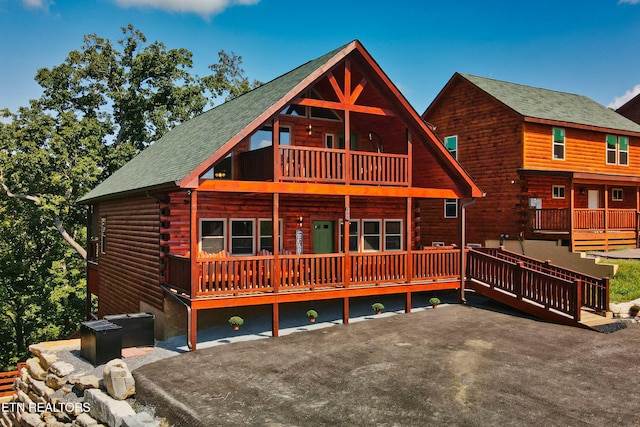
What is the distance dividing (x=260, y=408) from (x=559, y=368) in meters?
6.60

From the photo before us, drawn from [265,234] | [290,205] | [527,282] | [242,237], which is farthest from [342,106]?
[527,282]

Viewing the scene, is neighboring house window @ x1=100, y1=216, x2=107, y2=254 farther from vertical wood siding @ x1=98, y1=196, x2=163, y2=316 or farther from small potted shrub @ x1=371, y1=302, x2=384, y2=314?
Result: small potted shrub @ x1=371, y1=302, x2=384, y2=314

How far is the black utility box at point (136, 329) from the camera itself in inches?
547

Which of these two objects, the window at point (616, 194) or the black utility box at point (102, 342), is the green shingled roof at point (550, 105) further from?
the black utility box at point (102, 342)

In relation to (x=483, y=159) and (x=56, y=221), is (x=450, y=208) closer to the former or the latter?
(x=483, y=159)

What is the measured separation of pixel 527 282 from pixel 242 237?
9450 mm

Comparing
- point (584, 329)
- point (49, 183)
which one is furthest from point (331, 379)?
point (49, 183)

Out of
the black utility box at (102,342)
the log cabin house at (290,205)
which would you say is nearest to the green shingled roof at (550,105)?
the log cabin house at (290,205)

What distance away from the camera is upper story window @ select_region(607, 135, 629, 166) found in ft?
91.2

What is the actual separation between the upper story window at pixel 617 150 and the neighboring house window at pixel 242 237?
21.1 m

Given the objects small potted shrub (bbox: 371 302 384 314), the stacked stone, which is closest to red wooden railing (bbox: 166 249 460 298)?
small potted shrub (bbox: 371 302 384 314)

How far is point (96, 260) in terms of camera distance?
931 inches

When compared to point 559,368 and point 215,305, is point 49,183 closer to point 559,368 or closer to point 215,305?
point 215,305

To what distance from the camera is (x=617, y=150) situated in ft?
92.0
